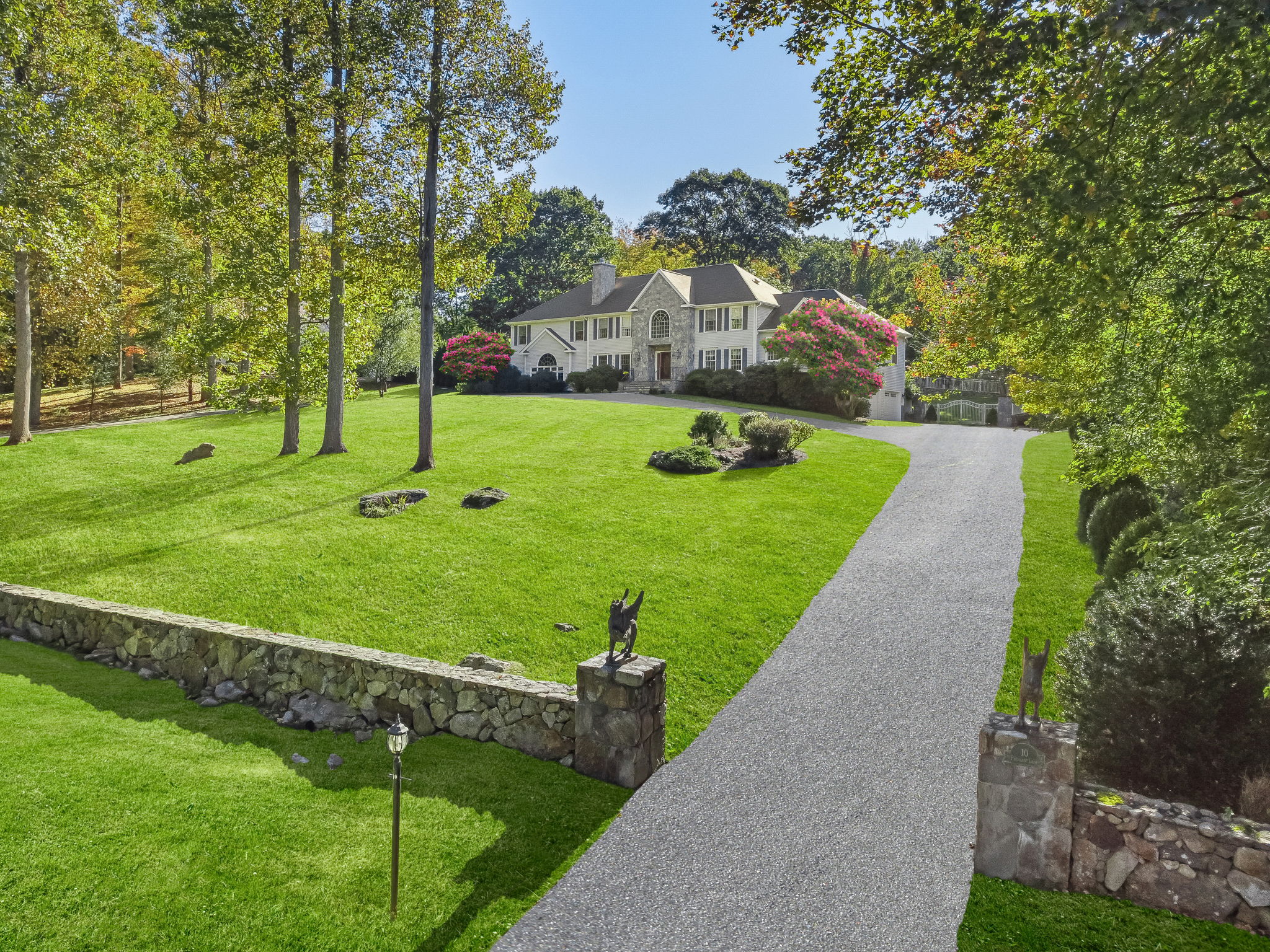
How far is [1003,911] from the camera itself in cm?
566

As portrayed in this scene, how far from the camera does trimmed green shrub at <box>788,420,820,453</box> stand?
902 inches

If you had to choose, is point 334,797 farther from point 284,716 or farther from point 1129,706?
point 1129,706

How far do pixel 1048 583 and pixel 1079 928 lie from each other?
8.48m

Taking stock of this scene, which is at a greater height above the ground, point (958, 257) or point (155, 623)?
point (958, 257)

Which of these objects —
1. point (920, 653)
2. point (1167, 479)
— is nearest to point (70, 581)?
point (920, 653)

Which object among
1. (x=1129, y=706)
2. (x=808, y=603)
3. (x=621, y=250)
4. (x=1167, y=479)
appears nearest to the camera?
(x=1129, y=706)

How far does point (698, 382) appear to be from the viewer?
4162 cm

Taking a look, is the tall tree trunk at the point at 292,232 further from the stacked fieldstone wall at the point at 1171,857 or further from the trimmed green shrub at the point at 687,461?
the stacked fieldstone wall at the point at 1171,857

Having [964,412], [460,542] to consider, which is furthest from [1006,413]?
[460,542]

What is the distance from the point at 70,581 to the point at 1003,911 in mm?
15115

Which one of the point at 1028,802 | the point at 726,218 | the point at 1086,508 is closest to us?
the point at 1028,802

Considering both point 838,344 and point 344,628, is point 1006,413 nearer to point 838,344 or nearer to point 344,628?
point 838,344

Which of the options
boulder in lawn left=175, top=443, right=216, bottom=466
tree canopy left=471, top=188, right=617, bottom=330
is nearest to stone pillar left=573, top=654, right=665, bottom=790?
boulder in lawn left=175, top=443, right=216, bottom=466

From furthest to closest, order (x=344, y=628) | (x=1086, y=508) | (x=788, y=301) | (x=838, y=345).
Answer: (x=788, y=301)
(x=838, y=345)
(x=1086, y=508)
(x=344, y=628)
